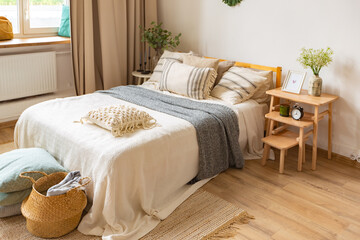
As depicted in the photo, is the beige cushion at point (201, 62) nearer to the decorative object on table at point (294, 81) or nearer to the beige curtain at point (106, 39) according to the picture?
the decorative object on table at point (294, 81)

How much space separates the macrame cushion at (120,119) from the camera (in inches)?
101

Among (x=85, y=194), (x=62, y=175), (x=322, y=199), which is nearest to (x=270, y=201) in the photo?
(x=322, y=199)

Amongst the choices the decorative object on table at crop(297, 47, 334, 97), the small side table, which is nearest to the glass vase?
the decorative object on table at crop(297, 47, 334, 97)

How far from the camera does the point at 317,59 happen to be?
10.3 feet

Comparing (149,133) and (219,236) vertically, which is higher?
(149,133)

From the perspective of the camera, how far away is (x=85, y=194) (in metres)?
2.44

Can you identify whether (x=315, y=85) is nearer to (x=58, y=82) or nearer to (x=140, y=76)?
(x=140, y=76)

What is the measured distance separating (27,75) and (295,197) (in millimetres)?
2954

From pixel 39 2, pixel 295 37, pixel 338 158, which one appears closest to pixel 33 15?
pixel 39 2

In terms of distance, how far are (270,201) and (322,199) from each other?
0.40m

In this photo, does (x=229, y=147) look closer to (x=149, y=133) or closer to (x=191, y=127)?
(x=191, y=127)

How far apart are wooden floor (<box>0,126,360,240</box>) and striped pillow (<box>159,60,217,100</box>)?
0.77 meters

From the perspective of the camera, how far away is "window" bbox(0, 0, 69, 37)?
13.2ft

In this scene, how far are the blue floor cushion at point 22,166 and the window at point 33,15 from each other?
200 centimetres
